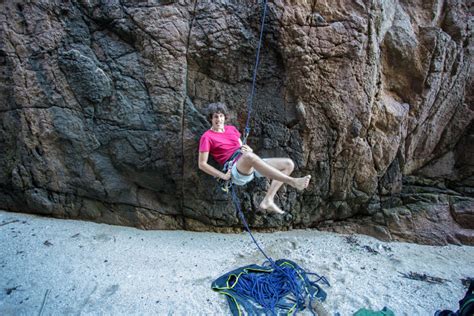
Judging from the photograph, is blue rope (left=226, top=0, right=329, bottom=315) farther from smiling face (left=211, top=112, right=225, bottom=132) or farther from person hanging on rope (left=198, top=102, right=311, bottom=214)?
smiling face (left=211, top=112, right=225, bottom=132)

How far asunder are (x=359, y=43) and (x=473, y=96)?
2.15m

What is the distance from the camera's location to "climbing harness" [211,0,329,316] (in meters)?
2.56

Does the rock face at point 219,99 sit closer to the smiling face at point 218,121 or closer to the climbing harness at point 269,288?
the smiling face at point 218,121

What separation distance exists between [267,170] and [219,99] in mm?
1275

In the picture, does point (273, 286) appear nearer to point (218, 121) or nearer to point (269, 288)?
point (269, 288)

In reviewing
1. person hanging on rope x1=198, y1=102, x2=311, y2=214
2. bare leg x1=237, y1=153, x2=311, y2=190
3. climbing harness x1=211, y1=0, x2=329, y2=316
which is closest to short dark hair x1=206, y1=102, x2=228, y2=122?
person hanging on rope x1=198, y1=102, x2=311, y2=214

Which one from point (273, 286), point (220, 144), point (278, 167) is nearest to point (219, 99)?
point (220, 144)

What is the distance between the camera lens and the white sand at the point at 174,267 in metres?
2.56

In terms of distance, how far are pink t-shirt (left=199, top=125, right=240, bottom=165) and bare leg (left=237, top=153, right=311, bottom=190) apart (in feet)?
0.90

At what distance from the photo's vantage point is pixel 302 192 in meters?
3.85

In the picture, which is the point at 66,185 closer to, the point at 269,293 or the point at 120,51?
the point at 120,51

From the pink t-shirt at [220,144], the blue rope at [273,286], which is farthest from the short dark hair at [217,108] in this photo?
the blue rope at [273,286]

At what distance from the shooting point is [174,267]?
3055 millimetres

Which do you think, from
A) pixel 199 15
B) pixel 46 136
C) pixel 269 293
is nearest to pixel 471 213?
pixel 269 293
